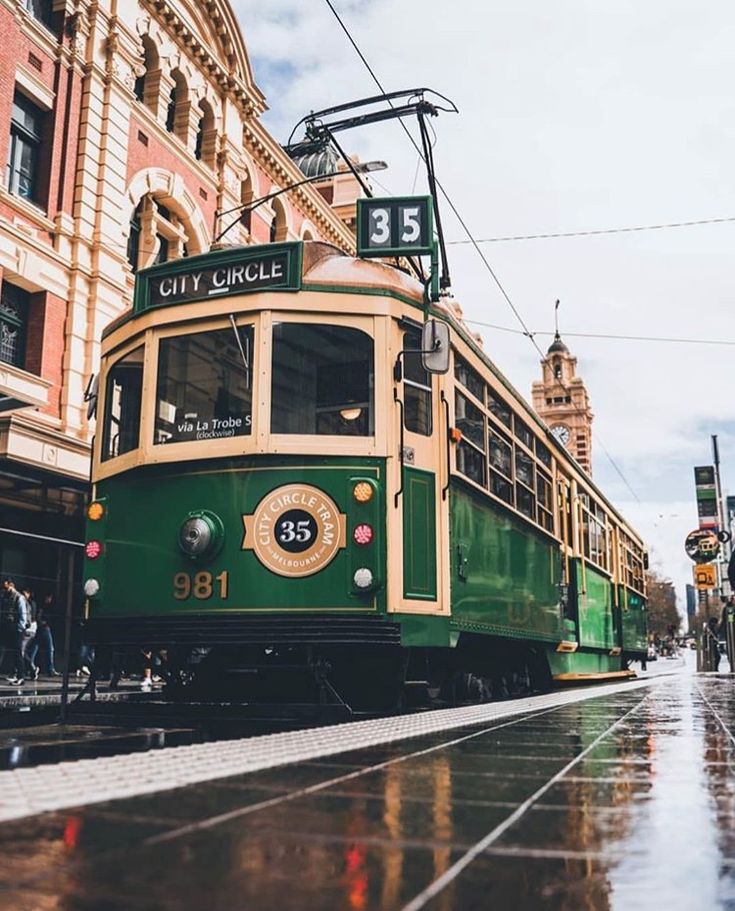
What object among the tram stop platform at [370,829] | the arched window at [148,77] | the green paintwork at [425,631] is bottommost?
the tram stop platform at [370,829]

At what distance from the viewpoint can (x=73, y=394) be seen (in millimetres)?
16844

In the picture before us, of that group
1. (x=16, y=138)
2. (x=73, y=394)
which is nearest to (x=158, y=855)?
(x=73, y=394)

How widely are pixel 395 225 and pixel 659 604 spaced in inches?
3637

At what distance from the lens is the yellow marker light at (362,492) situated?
21.9 ft

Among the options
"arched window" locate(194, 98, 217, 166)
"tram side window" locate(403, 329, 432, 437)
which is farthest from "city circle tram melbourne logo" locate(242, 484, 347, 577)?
"arched window" locate(194, 98, 217, 166)

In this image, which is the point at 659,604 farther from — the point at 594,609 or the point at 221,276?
the point at 221,276

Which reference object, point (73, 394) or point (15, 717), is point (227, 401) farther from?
point (73, 394)

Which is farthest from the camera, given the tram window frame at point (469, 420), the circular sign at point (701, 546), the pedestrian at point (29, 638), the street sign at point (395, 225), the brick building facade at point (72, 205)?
the circular sign at point (701, 546)

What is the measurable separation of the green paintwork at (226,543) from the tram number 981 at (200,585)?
0.09 feet

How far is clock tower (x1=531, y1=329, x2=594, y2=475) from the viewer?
9531 centimetres

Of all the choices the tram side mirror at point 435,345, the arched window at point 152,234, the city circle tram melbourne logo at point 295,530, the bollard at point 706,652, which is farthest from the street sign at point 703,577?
the city circle tram melbourne logo at point 295,530

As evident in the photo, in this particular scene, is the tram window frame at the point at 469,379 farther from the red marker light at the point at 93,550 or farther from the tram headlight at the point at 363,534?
the red marker light at the point at 93,550

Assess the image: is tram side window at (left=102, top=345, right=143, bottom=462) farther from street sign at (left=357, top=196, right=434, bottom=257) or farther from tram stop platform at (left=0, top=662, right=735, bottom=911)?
tram stop platform at (left=0, top=662, right=735, bottom=911)

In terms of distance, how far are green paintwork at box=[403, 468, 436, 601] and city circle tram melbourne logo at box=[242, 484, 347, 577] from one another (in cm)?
51
